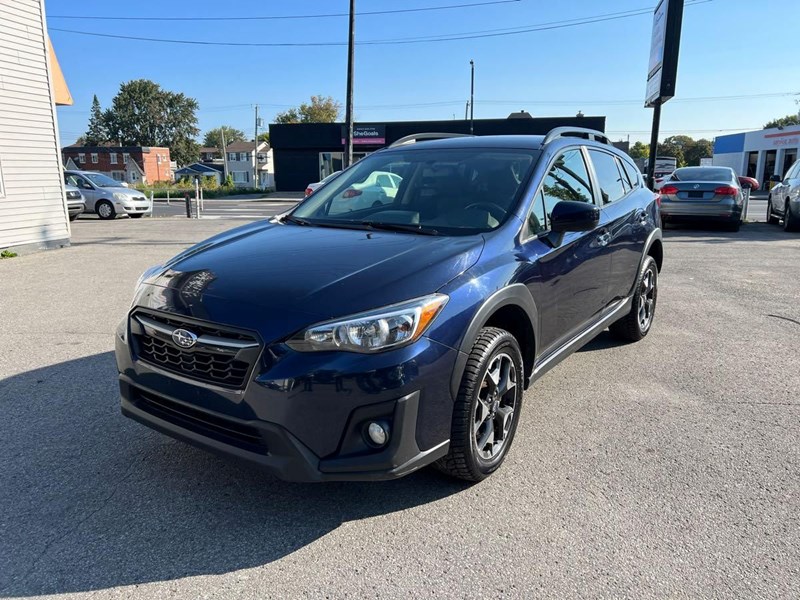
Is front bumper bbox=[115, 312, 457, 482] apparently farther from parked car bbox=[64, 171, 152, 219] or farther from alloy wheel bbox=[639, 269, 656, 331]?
parked car bbox=[64, 171, 152, 219]

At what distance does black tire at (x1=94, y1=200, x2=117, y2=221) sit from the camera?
19641 mm

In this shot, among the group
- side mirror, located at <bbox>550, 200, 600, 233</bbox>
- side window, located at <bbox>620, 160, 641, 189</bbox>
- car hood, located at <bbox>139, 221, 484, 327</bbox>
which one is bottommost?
car hood, located at <bbox>139, 221, 484, 327</bbox>

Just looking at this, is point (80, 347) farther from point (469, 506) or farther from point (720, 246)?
point (720, 246)

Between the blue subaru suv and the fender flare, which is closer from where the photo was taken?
the blue subaru suv

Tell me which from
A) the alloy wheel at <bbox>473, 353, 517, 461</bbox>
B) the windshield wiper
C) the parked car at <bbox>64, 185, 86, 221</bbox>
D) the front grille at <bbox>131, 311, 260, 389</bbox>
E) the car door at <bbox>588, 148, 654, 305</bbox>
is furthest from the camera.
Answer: the parked car at <bbox>64, 185, 86, 221</bbox>

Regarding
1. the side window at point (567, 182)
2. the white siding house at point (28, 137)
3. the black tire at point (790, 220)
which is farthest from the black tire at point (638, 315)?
the black tire at point (790, 220)

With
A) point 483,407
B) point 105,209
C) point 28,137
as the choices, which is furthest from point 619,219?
point 105,209

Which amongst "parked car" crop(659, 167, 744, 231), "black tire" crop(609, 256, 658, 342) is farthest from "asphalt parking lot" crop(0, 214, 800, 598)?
"parked car" crop(659, 167, 744, 231)

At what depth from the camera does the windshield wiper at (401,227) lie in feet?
11.1

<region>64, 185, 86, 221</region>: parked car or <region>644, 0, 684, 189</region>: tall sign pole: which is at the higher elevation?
<region>644, 0, 684, 189</region>: tall sign pole

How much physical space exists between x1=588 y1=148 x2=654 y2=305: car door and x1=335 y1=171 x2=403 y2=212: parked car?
160cm

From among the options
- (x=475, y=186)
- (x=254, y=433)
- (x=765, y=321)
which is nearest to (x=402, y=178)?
(x=475, y=186)

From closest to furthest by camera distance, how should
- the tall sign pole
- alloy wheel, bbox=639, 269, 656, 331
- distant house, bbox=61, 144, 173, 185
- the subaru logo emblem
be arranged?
the subaru logo emblem
alloy wheel, bbox=639, 269, 656, 331
the tall sign pole
distant house, bbox=61, 144, 173, 185

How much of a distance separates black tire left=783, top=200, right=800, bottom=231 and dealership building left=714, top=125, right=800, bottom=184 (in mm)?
29626
